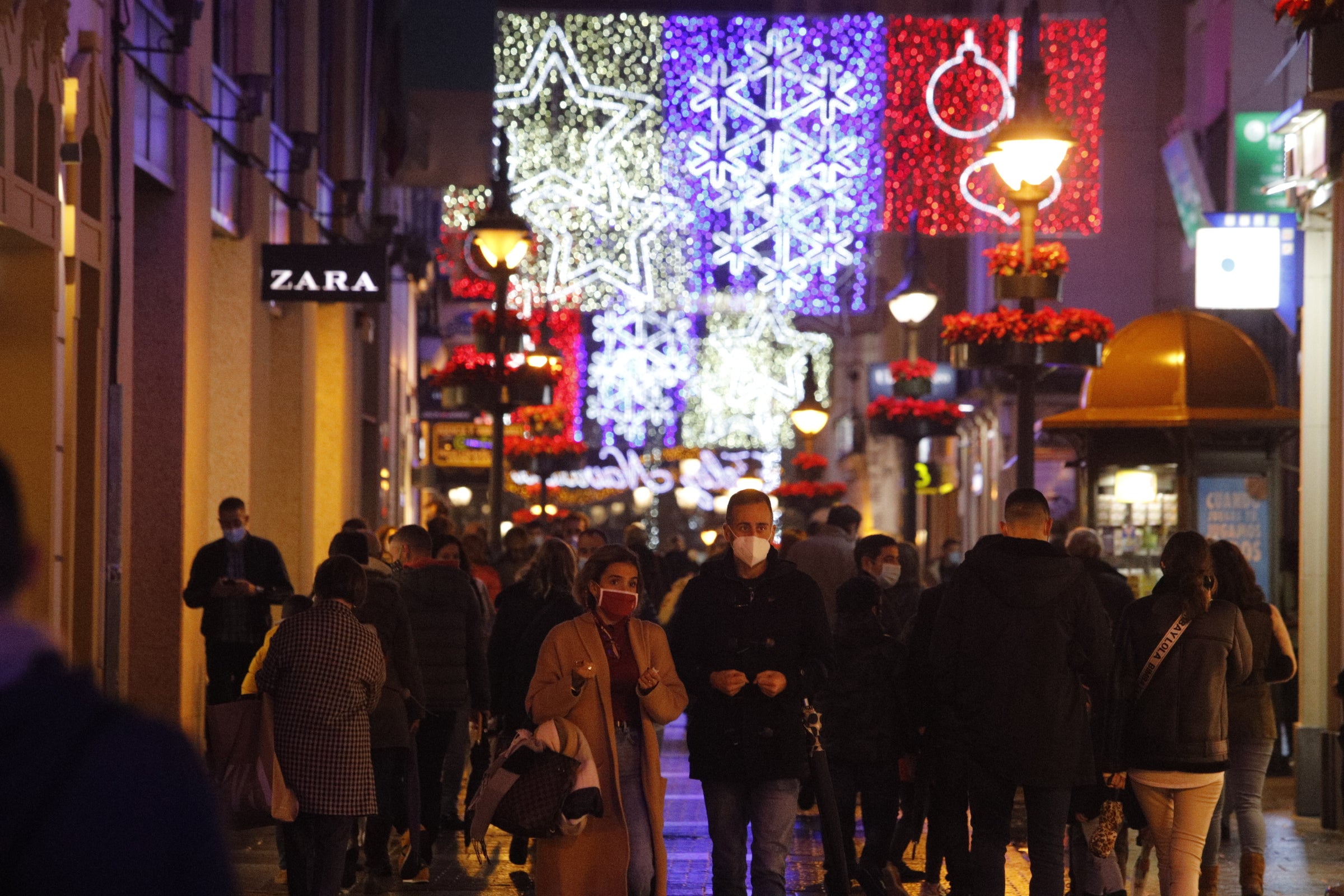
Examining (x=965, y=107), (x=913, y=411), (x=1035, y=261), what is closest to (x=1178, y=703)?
(x=1035, y=261)

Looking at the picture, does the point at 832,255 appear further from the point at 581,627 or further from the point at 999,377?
the point at 581,627

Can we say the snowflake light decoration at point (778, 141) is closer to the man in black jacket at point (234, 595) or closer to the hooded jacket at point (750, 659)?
the man in black jacket at point (234, 595)

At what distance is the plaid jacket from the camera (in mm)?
8414

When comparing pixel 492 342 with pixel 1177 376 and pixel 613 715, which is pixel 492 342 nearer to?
pixel 1177 376

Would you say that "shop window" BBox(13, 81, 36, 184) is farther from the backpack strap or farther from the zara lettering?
the backpack strap

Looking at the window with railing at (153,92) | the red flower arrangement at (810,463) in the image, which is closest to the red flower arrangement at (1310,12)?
the window with railing at (153,92)

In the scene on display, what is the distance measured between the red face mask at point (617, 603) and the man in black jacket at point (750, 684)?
37cm

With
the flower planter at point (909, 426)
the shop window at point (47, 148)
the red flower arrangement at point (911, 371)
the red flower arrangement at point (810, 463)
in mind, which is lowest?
the red flower arrangement at point (810, 463)

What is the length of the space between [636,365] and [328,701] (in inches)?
2119

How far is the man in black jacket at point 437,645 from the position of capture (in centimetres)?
1161

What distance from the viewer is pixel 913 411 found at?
1047 inches

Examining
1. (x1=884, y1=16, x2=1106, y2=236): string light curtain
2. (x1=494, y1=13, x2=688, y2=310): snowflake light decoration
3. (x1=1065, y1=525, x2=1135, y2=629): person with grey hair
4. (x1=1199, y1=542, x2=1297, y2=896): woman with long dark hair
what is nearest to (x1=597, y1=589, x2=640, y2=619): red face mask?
(x1=1199, y1=542, x2=1297, y2=896): woman with long dark hair

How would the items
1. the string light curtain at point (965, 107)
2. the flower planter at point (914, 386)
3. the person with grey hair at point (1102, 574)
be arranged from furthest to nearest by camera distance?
the flower planter at point (914, 386) → the string light curtain at point (965, 107) → the person with grey hair at point (1102, 574)

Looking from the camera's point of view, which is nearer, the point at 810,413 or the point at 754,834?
the point at 754,834
